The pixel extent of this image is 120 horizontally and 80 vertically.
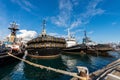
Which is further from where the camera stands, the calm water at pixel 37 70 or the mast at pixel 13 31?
the mast at pixel 13 31

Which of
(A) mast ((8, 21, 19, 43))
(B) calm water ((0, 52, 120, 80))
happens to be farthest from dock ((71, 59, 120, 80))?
(A) mast ((8, 21, 19, 43))

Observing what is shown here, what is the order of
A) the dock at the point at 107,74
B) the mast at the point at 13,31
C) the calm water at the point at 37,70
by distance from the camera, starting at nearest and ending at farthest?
the dock at the point at 107,74, the calm water at the point at 37,70, the mast at the point at 13,31

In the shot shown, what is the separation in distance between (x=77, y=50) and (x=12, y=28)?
1411 inches

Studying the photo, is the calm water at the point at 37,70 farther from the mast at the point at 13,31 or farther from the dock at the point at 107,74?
the mast at the point at 13,31

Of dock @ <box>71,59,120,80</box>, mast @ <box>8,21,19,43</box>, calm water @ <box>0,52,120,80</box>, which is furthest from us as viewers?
mast @ <box>8,21,19,43</box>

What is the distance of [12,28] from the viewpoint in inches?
2271

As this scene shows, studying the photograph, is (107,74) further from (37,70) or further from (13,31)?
(13,31)

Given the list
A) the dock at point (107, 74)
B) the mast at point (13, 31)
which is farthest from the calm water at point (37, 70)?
the mast at point (13, 31)

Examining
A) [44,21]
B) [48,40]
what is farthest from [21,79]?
[44,21]

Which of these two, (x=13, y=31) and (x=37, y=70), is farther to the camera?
(x=13, y=31)

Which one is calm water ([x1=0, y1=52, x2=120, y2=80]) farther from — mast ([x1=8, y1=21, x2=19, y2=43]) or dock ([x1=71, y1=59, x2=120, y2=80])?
mast ([x1=8, y1=21, x2=19, y2=43])

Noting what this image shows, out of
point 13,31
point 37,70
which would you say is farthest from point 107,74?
point 13,31

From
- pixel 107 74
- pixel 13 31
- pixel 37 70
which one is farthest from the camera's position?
pixel 13 31

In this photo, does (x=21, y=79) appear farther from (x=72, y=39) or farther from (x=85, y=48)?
(x=72, y=39)
